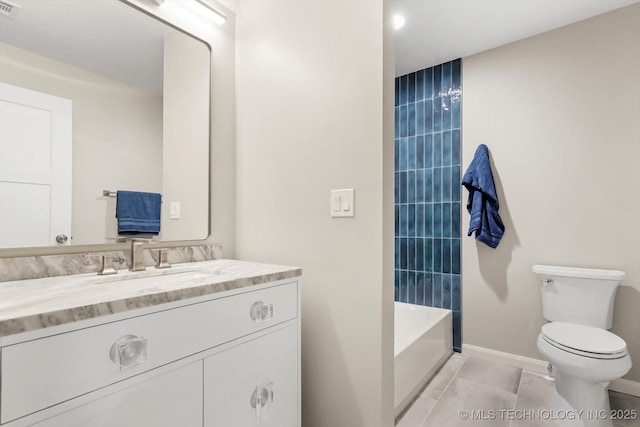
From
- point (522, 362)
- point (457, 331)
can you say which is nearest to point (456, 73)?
point (457, 331)

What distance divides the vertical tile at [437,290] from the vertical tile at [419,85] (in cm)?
161

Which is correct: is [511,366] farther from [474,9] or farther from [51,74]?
[51,74]

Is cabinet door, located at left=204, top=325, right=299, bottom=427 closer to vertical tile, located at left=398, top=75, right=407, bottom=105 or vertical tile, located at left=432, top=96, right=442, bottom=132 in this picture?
vertical tile, located at left=432, top=96, right=442, bottom=132

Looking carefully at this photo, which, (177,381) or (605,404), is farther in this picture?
(605,404)

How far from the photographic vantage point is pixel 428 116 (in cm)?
280

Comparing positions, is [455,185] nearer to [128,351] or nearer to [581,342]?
[581,342]

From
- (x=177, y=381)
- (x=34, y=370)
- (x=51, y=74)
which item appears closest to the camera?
(x=34, y=370)

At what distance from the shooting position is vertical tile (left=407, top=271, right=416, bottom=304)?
114 inches

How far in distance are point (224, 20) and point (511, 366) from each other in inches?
118

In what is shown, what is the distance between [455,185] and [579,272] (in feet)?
3.40

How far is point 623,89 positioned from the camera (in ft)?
6.71

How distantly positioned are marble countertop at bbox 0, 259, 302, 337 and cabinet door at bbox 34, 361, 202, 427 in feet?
0.64

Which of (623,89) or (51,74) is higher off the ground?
(623,89)

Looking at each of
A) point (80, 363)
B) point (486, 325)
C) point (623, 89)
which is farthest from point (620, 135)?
point (80, 363)
